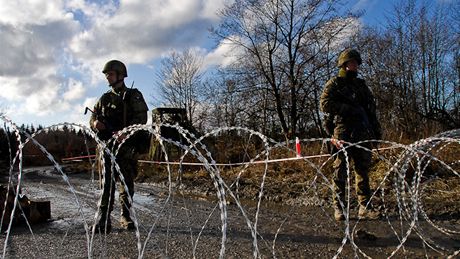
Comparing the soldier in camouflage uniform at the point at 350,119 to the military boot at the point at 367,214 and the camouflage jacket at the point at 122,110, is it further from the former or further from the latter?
the camouflage jacket at the point at 122,110

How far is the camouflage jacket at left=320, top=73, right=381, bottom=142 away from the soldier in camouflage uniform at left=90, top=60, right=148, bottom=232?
2.42 meters

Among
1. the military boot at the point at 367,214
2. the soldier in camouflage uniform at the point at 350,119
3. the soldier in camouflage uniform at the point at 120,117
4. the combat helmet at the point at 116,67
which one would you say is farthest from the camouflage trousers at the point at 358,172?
the combat helmet at the point at 116,67

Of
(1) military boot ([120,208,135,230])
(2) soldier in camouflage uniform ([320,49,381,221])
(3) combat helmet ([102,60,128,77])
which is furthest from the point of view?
(2) soldier in camouflage uniform ([320,49,381,221])

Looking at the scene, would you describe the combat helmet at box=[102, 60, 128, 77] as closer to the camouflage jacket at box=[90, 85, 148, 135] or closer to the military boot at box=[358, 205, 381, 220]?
the camouflage jacket at box=[90, 85, 148, 135]

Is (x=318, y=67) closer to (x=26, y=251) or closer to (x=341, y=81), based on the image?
(x=341, y=81)

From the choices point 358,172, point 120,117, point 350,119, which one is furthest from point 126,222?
point 350,119

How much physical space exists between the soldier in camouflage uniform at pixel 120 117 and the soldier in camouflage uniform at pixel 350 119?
96.2 inches

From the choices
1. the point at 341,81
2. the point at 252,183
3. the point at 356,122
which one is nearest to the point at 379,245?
the point at 356,122

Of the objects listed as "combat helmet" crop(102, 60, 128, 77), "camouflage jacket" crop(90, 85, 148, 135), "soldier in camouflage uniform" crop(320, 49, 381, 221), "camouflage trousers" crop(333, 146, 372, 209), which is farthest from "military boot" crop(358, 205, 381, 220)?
"combat helmet" crop(102, 60, 128, 77)

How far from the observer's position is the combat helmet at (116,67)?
4969 millimetres

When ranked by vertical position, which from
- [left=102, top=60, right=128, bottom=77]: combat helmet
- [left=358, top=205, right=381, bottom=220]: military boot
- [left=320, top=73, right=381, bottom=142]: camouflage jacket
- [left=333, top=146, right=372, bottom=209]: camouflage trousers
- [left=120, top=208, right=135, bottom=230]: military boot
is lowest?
[left=358, top=205, right=381, bottom=220]: military boot

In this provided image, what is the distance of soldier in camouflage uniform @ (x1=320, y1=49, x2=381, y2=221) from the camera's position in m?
5.25

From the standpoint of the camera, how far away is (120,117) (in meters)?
5.10

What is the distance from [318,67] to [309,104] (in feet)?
7.09
